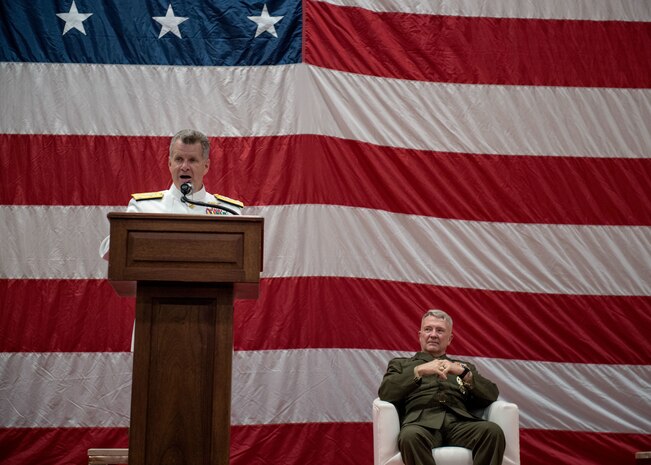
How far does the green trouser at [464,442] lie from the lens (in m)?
3.14

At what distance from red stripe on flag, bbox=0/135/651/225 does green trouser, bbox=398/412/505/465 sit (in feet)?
4.68

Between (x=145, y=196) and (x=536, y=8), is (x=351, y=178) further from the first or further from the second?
(x=145, y=196)

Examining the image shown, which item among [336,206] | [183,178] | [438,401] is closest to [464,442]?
[438,401]

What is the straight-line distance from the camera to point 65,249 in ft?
13.6

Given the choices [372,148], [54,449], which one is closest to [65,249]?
[54,449]

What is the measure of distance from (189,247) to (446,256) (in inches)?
96.5

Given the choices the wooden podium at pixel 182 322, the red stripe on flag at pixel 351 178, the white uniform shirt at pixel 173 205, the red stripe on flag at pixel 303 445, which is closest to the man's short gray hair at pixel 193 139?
the white uniform shirt at pixel 173 205

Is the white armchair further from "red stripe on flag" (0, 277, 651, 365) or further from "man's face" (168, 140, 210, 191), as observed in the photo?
"man's face" (168, 140, 210, 191)

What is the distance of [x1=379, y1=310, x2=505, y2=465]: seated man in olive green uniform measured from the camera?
10.3 feet

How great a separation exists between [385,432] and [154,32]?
2554 mm

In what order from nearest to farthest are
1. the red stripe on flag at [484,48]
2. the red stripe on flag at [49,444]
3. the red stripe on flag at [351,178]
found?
the red stripe on flag at [49,444] → the red stripe on flag at [351,178] → the red stripe on flag at [484,48]

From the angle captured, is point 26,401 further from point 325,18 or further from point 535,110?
point 535,110

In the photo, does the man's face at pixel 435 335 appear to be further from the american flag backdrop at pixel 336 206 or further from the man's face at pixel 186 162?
the man's face at pixel 186 162

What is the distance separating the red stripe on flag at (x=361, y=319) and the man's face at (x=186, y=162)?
1486 mm
